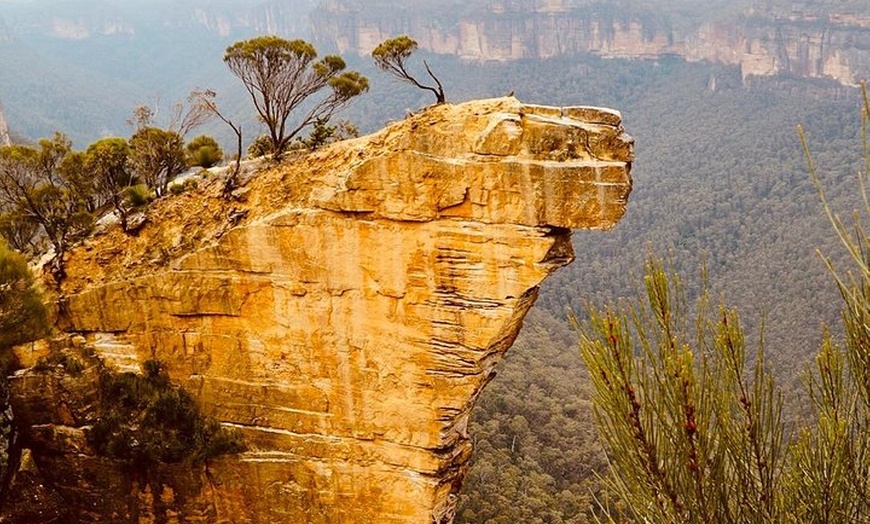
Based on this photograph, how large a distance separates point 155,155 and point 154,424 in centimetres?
544

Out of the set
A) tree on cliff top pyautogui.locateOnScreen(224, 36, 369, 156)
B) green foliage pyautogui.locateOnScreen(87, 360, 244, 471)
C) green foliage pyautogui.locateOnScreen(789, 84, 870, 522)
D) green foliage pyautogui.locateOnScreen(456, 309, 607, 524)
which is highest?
tree on cliff top pyautogui.locateOnScreen(224, 36, 369, 156)

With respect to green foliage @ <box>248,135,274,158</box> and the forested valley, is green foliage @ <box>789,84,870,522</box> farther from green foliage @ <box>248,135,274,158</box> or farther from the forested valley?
green foliage @ <box>248,135,274,158</box>

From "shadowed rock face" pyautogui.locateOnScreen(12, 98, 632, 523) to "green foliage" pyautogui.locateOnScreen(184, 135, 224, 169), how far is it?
1986 millimetres

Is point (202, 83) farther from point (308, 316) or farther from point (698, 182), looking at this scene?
point (308, 316)

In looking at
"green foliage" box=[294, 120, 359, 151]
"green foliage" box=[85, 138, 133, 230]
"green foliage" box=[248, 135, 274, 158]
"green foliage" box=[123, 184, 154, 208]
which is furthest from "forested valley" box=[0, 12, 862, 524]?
"green foliage" box=[123, 184, 154, 208]

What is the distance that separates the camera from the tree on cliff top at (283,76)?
13.8 m

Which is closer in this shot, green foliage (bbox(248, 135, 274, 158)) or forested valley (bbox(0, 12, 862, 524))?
green foliage (bbox(248, 135, 274, 158))

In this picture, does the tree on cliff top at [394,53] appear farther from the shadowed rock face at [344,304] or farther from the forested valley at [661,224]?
the forested valley at [661,224]

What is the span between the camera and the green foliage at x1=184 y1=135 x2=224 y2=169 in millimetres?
15930

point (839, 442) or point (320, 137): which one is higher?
point (320, 137)

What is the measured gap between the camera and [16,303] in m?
12.0

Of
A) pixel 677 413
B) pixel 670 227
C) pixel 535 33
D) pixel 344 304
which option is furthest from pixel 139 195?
pixel 535 33

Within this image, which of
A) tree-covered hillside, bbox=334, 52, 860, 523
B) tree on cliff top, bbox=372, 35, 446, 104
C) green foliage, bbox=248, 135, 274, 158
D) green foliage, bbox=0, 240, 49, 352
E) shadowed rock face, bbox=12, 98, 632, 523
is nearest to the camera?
shadowed rock face, bbox=12, 98, 632, 523

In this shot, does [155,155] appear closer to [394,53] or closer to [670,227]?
[394,53]
